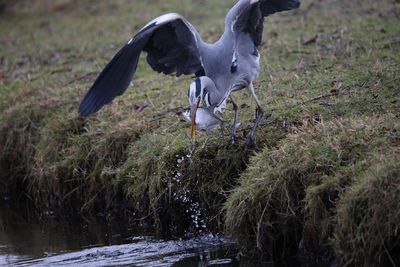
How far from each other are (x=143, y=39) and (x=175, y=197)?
1.38m

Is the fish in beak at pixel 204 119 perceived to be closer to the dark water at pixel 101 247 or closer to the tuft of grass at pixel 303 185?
the tuft of grass at pixel 303 185

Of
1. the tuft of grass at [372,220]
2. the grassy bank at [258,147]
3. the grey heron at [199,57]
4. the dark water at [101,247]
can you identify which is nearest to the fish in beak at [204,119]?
the grey heron at [199,57]

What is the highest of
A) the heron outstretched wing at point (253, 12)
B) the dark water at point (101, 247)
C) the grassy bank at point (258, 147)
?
the heron outstretched wing at point (253, 12)

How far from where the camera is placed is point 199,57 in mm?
6164

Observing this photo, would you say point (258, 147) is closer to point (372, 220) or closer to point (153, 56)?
point (153, 56)

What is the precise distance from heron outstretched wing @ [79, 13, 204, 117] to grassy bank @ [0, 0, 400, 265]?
27.9 inches

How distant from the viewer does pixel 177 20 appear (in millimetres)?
5844

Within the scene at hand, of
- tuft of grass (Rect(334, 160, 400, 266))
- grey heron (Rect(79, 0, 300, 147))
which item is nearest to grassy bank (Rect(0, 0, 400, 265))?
tuft of grass (Rect(334, 160, 400, 266))

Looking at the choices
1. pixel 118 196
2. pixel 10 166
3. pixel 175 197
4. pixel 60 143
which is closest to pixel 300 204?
pixel 175 197

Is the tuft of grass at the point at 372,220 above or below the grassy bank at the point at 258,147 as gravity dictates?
below

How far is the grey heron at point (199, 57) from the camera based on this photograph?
581 cm

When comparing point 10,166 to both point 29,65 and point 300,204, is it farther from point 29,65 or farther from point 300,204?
point 300,204

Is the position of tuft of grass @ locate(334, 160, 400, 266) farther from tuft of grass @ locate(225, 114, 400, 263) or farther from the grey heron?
the grey heron

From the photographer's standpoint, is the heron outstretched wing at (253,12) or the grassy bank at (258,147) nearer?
the grassy bank at (258,147)
